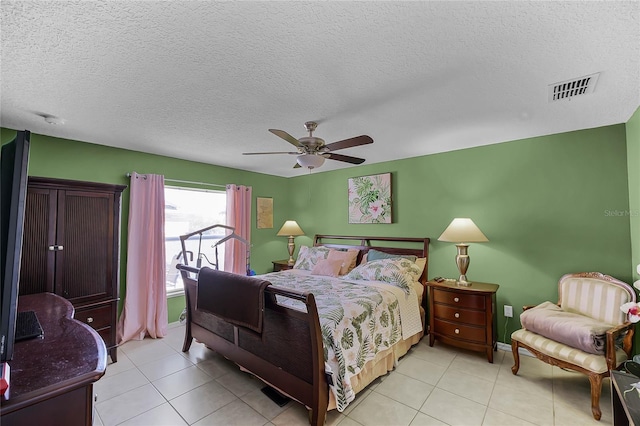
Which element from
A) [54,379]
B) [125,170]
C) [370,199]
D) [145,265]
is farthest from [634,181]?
[125,170]

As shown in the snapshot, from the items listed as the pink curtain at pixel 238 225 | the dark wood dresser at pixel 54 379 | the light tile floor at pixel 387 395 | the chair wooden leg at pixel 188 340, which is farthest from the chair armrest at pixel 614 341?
the pink curtain at pixel 238 225

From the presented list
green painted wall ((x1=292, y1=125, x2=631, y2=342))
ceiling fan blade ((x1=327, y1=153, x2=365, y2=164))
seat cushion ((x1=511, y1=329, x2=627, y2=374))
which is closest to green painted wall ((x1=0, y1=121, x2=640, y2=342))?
green painted wall ((x1=292, y1=125, x2=631, y2=342))

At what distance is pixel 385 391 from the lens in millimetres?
2475

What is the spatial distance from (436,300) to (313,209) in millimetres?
2694

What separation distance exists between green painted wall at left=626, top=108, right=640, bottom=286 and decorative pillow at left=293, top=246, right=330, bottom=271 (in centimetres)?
325

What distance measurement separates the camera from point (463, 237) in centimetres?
314

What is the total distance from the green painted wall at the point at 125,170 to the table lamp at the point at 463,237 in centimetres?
316

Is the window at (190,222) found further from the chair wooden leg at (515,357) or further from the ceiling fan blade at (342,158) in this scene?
the chair wooden leg at (515,357)

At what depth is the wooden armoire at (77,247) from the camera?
8.55ft

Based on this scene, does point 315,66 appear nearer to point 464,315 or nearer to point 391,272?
point 391,272

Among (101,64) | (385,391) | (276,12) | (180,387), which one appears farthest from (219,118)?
(385,391)

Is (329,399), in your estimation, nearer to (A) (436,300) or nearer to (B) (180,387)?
(B) (180,387)

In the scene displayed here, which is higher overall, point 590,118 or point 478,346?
point 590,118

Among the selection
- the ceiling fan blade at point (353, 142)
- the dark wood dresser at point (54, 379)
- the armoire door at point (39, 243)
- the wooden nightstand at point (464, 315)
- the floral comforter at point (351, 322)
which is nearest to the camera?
the dark wood dresser at point (54, 379)
